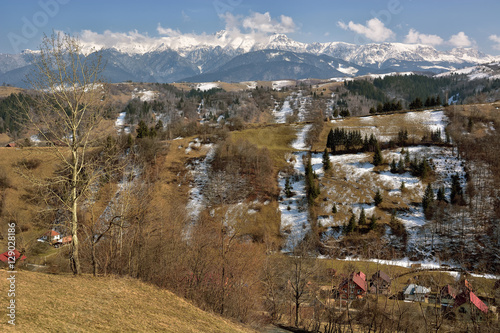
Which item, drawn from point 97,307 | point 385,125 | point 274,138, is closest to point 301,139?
point 274,138

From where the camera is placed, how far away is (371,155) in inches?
3647

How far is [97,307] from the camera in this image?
15383 millimetres

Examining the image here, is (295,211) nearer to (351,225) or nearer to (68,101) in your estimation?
(351,225)

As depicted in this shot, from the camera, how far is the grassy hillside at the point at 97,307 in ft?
42.6

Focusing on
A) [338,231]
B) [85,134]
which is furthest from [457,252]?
[85,134]

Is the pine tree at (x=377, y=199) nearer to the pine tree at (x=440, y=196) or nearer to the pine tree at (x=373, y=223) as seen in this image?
the pine tree at (x=373, y=223)

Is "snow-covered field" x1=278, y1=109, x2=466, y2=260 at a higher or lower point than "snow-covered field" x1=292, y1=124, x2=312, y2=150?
lower

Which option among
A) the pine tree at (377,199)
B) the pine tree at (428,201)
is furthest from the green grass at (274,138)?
the pine tree at (428,201)

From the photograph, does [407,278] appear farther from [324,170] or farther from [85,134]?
[85,134]

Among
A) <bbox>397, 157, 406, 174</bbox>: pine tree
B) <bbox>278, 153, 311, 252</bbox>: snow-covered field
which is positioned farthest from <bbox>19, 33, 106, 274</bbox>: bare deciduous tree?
<bbox>397, 157, 406, 174</bbox>: pine tree

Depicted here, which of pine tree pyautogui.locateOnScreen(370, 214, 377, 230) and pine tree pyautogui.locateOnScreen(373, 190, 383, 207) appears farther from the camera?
pine tree pyautogui.locateOnScreen(373, 190, 383, 207)

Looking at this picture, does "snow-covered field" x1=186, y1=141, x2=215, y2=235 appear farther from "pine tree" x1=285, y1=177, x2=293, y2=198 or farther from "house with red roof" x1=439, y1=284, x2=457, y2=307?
"house with red roof" x1=439, y1=284, x2=457, y2=307

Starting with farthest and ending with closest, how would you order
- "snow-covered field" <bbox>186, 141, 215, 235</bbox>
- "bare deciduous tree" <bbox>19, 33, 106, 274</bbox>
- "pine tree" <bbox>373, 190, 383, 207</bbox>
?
"snow-covered field" <bbox>186, 141, 215, 235</bbox>
"pine tree" <bbox>373, 190, 383, 207</bbox>
"bare deciduous tree" <bbox>19, 33, 106, 274</bbox>

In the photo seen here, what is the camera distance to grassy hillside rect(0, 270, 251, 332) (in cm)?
1299
